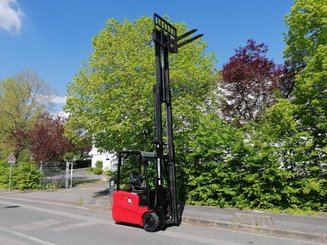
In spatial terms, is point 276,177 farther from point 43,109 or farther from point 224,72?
point 43,109

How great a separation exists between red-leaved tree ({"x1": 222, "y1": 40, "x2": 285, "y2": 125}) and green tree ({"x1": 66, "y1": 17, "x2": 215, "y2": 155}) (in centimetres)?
375

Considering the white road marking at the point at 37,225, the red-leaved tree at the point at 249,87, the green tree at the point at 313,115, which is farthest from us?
the red-leaved tree at the point at 249,87

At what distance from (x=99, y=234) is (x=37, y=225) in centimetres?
241

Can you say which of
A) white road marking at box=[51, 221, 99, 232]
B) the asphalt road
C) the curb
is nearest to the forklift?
the asphalt road

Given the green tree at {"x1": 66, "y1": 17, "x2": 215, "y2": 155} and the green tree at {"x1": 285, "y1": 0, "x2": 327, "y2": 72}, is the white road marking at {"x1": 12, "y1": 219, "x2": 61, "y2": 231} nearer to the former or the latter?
the green tree at {"x1": 66, "y1": 17, "x2": 215, "y2": 155}

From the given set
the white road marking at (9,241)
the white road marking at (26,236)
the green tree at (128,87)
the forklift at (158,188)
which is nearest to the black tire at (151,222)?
the forklift at (158,188)

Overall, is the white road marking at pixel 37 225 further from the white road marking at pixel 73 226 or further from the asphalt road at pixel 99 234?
the white road marking at pixel 73 226

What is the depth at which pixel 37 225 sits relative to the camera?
873 centimetres

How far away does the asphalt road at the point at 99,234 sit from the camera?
22.4 feet

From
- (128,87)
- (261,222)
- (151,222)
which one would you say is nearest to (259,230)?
(261,222)

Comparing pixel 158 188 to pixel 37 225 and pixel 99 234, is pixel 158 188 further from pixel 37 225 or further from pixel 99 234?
pixel 37 225

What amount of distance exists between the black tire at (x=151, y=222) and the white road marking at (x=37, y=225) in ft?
10.0

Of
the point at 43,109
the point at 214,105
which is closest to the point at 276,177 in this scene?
the point at 214,105

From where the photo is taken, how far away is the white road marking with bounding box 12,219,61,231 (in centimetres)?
830
